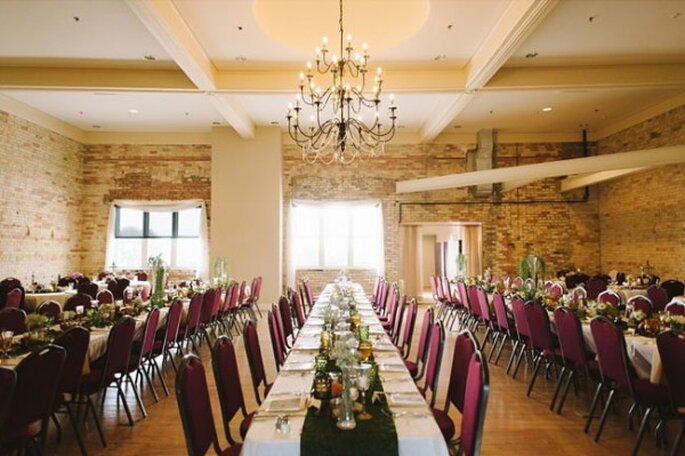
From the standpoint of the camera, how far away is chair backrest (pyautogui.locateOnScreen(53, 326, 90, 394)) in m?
3.34

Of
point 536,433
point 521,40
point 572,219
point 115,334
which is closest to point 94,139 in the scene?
point 115,334

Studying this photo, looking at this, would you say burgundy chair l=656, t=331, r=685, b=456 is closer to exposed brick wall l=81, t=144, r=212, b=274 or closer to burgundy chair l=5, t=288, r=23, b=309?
burgundy chair l=5, t=288, r=23, b=309

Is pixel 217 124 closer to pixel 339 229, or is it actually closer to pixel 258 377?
pixel 339 229

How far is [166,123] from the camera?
1107cm

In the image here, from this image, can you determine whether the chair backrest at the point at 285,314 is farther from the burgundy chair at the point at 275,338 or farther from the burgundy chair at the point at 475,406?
the burgundy chair at the point at 475,406

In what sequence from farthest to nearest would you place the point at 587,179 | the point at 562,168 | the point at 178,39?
the point at 587,179 → the point at 562,168 → the point at 178,39

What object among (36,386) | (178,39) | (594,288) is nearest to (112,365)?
(36,386)

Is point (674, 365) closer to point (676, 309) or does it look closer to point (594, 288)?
point (676, 309)

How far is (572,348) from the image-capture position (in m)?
4.21

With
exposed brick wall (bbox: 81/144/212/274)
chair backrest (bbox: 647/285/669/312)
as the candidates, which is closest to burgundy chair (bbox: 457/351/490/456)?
chair backrest (bbox: 647/285/669/312)

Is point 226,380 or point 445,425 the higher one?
point 226,380

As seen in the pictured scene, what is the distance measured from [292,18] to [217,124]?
4946 mm

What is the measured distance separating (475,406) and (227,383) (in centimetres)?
152

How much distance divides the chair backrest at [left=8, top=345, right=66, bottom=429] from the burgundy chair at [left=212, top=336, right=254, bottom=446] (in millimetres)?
1083
